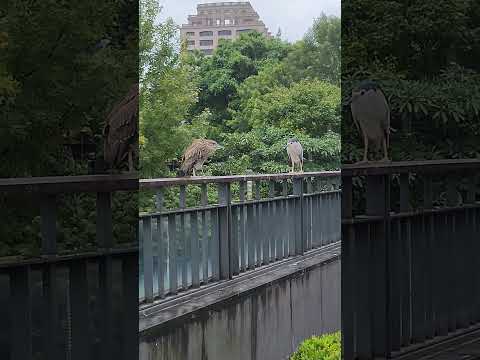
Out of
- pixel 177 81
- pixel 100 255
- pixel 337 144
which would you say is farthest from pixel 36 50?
pixel 337 144

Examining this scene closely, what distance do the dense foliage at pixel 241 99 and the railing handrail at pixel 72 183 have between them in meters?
0.12

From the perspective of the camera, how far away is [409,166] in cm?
330

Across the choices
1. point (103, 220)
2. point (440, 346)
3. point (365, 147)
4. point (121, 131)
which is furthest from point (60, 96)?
point (440, 346)

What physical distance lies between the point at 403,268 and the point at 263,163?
3.27 feet

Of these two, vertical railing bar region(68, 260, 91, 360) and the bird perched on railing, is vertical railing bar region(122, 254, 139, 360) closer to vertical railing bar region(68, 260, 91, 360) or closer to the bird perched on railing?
vertical railing bar region(68, 260, 91, 360)

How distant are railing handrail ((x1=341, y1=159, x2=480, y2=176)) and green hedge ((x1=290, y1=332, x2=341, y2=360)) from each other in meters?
0.67

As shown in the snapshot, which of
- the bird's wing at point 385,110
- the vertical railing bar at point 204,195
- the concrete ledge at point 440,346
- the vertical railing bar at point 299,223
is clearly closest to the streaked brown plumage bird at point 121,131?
the vertical railing bar at point 204,195

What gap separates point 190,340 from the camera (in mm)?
2633

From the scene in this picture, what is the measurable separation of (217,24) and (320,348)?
49.5 inches

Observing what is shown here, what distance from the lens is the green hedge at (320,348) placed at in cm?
279

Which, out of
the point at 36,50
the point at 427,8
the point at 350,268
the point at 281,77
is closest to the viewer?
the point at 36,50

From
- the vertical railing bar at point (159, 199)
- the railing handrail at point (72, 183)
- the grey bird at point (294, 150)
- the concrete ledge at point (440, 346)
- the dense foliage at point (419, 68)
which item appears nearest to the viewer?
the railing handrail at point (72, 183)

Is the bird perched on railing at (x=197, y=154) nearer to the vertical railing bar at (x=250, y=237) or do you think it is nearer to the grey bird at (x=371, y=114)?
the vertical railing bar at (x=250, y=237)

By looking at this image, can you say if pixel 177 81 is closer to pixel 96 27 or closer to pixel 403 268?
pixel 96 27
